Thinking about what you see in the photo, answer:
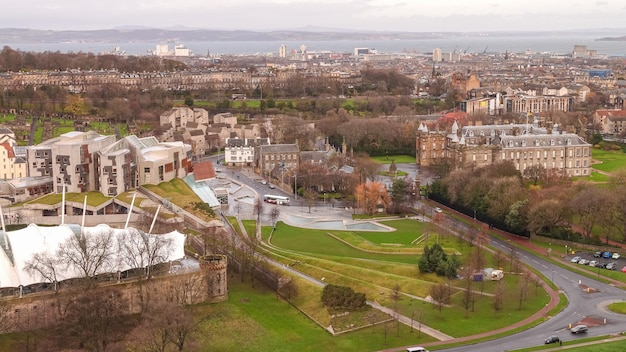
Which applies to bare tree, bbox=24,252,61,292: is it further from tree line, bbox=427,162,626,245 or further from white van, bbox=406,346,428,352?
tree line, bbox=427,162,626,245

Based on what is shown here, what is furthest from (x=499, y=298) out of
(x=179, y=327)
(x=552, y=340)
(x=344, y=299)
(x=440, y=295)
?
(x=179, y=327)

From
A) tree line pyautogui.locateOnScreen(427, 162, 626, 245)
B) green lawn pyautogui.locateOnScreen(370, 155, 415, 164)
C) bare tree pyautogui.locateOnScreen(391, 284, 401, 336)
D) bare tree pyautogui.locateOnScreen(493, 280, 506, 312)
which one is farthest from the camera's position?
green lawn pyautogui.locateOnScreen(370, 155, 415, 164)

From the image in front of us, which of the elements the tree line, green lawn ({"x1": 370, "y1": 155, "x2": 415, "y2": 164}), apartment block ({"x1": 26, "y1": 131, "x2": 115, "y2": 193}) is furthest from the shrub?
green lawn ({"x1": 370, "y1": 155, "x2": 415, "y2": 164})

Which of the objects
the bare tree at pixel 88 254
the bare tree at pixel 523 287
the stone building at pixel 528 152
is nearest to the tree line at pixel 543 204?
the bare tree at pixel 523 287

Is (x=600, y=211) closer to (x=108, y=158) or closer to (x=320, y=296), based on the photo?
(x=320, y=296)

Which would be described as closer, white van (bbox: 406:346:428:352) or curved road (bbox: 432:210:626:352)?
white van (bbox: 406:346:428:352)

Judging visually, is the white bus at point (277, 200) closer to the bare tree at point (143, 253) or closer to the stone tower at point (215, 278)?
the stone tower at point (215, 278)

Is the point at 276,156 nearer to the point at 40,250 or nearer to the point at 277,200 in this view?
the point at 277,200

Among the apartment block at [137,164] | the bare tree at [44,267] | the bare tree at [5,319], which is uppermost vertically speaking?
the apartment block at [137,164]

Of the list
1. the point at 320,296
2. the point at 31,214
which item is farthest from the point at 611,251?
the point at 31,214
